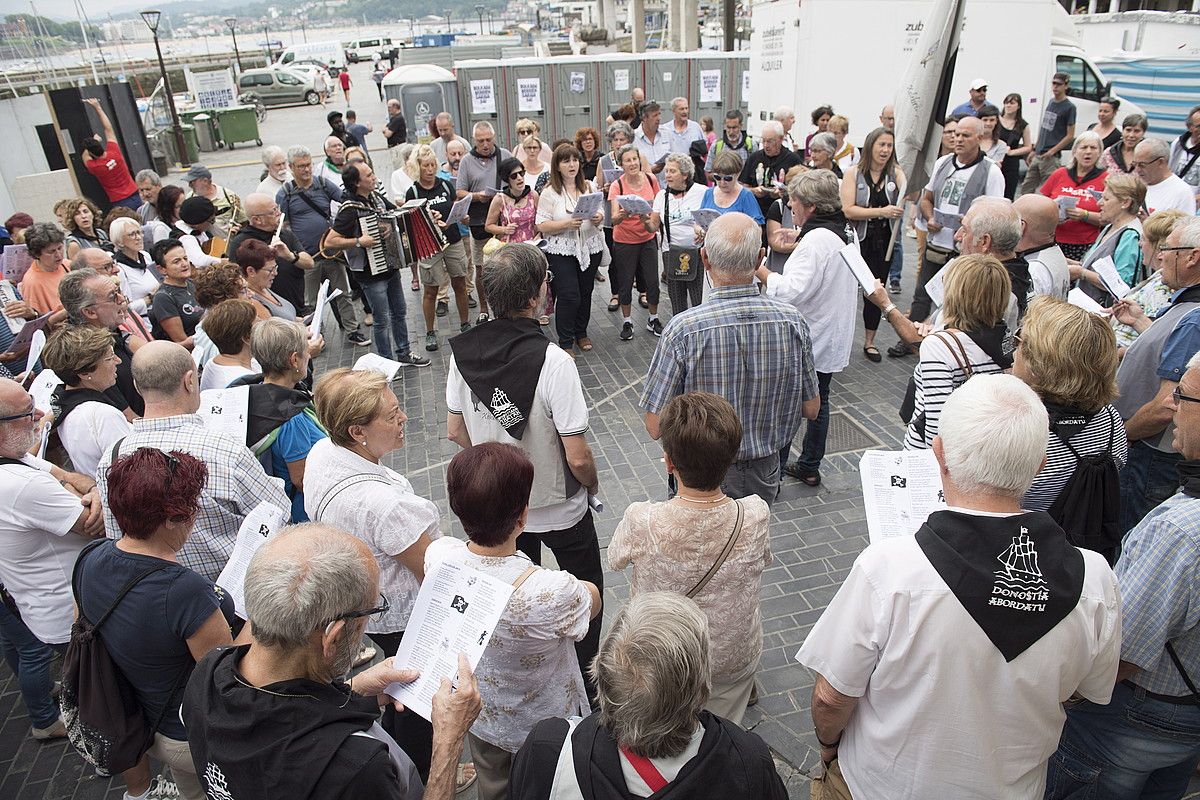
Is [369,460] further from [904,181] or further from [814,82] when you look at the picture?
[814,82]

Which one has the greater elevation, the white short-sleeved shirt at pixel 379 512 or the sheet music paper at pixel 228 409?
the sheet music paper at pixel 228 409

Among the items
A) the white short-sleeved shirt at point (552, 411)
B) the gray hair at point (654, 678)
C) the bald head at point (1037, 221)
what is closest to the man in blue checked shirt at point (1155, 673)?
the gray hair at point (654, 678)

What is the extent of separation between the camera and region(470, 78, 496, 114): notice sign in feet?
56.1

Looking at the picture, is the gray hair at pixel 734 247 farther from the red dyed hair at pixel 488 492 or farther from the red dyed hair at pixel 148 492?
the red dyed hair at pixel 148 492

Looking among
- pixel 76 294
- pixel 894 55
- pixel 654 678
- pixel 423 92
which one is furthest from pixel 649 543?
pixel 423 92

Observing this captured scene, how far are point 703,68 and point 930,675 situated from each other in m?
18.9

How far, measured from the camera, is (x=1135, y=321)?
13.2 ft

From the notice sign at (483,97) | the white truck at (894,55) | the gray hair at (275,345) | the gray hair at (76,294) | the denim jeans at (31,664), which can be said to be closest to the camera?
the denim jeans at (31,664)

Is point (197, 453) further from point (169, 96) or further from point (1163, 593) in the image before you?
point (169, 96)

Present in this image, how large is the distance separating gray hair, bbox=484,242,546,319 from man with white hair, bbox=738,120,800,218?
19.2 feet

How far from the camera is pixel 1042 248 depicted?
4.88 meters

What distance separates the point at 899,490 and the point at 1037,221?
3.11 meters

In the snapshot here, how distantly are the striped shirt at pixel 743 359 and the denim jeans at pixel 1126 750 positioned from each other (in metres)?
1.78

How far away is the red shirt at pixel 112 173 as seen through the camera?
995cm
